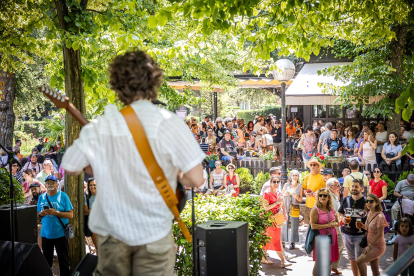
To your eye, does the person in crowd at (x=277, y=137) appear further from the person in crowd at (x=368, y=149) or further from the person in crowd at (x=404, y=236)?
the person in crowd at (x=404, y=236)

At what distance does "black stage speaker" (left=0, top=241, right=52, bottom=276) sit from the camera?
475 cm

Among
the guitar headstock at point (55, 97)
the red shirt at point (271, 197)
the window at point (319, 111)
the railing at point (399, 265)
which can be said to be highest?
the window at point (319, 111)

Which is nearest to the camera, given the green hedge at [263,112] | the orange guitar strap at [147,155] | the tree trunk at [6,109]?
the orange guitar strap at [147,155]

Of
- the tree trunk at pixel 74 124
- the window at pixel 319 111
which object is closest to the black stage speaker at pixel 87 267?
the tree trunk at pixel 74 124

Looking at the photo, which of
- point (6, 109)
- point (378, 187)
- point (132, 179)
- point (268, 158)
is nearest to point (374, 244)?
point (378, 187)

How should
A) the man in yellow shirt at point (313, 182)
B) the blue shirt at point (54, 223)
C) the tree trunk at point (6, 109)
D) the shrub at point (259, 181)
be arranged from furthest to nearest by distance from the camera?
1. the tree trunk at point (6, 109)
2. the shrub at point (259, 181)
3. the man in yellow shirt at point (313, 182)
4. the blue shirt at point (54, 223)

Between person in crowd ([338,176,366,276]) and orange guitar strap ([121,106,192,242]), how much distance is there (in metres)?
5.27

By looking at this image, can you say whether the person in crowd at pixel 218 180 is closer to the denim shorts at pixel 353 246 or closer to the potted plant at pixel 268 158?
the potted plant at pixel 268 158

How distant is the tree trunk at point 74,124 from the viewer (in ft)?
17.1

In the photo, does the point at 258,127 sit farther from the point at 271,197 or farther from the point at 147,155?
the point at 147,155

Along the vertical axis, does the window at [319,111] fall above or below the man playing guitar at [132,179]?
above

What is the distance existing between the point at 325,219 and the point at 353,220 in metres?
0.43

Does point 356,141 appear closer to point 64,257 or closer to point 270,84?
point 270,84

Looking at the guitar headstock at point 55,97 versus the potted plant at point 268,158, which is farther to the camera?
the potted plant at point 268,158
